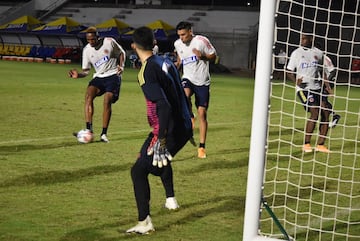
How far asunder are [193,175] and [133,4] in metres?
43.0

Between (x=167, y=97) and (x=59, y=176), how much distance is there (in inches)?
103

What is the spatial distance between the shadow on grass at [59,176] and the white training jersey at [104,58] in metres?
2.78

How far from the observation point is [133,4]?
49.9m

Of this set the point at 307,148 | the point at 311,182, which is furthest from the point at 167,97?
the point at 307,148

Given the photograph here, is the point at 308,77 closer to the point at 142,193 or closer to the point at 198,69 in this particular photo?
the point at 198,69

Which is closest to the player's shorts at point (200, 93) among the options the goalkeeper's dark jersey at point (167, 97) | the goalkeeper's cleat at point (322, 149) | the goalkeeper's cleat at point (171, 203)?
the goalkeeper's cleat at point (322, 149)

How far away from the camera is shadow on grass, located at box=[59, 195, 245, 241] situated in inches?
210

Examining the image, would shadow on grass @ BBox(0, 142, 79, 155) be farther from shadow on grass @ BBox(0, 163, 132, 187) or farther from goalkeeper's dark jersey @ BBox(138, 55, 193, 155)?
goalkeeper's dark jersey @ BBox(138, 55, 193, 155)

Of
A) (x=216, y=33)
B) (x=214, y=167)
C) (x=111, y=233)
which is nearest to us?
(x=111, y=233)

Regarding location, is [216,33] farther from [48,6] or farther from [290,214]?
[290,214]

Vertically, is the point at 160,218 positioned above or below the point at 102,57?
below

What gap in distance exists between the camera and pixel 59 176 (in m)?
7.71

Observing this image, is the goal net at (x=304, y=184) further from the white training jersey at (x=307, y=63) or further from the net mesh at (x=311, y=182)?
the white training jersey at (x=307, y=63)

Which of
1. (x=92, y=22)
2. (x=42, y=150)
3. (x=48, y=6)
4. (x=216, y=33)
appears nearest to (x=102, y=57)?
(x=42, y=150)
